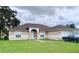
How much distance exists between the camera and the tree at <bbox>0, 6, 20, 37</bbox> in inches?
A: 160

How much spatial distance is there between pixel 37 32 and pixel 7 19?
0.46 meters

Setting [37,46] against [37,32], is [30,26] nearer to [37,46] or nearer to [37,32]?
[37,32]

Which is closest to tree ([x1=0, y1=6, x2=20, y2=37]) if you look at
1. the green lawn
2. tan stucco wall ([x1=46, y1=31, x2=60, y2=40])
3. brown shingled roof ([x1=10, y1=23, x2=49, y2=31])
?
brown shingled roof ([x1=10, y1=23, x2=49, y2=31])

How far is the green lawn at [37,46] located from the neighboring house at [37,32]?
0.08 m

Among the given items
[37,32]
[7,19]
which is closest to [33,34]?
[37,32]

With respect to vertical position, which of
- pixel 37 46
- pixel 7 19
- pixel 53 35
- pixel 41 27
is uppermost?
pixel 7 19

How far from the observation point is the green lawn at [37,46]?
13.2 feet

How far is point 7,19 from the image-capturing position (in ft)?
13.5

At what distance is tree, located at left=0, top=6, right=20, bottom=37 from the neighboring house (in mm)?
68

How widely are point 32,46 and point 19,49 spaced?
18 cm

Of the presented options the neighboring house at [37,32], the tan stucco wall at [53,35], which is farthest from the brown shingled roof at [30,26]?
the tan stucco wall at [53,35]
